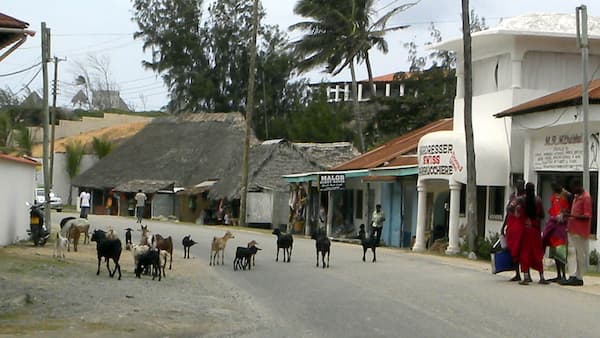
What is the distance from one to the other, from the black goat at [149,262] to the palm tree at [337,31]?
1293 inches

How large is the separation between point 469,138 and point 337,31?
79.4ft

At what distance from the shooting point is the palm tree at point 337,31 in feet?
167

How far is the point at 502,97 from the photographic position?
98.7ft

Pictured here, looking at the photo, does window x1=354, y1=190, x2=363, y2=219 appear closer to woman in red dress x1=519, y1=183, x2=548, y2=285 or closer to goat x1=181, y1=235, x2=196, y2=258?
goat x1=181, y1=235, x2=196, y2=258

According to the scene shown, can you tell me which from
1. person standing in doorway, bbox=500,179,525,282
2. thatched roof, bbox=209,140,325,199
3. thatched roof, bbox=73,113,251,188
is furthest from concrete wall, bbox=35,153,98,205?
person standing in doorway, bbox=500,179,525,282

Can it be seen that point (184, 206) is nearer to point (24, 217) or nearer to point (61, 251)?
point (24, 217)

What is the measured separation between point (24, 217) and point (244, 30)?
53918 mm

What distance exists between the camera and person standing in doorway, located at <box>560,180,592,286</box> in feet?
57.3

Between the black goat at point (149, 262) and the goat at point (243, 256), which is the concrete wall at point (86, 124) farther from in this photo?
the black goat at point (149, 262)

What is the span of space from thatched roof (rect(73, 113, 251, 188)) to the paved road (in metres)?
37.8

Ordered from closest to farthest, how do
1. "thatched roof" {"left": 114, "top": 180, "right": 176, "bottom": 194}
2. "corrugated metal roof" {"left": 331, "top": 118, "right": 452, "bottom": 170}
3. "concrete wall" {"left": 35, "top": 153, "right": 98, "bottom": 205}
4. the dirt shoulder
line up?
1. the dirt shoulder
2. "corrugated metal roof" {"left": 331, "top": 118, "right": 452, "bottom": 170}
3. "thatched roof" {"left": 114, "top": 180, "right": 176, "bottom": 194}
4. "concrete wall" {"left": 35, "top": 153, "right": 98, "bottom": 205}

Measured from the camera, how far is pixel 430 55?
214ft

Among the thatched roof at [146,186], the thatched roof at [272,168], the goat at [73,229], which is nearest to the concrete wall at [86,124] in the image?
the thatched roof at [146,186]

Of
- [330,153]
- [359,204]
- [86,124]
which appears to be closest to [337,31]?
[330,153]
